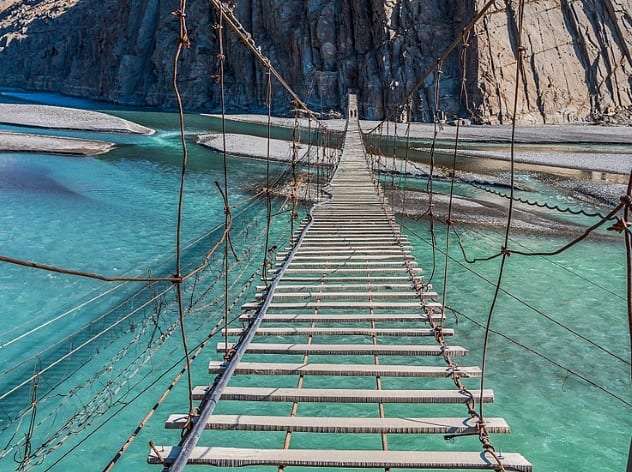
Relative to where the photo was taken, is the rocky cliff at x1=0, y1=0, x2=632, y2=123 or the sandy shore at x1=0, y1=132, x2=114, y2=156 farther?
the rocky cliff at x1=0, y1=0, x2=632, y2=123

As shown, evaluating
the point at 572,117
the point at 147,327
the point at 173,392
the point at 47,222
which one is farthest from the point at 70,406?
the point at 572,117

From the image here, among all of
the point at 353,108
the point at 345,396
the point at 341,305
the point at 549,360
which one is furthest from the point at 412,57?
the point at 345,396

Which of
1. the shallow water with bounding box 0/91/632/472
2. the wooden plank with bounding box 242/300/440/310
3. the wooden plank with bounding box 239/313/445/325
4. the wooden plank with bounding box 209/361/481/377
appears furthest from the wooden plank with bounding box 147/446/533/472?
the shallow water with bounding box 0/91/632/472

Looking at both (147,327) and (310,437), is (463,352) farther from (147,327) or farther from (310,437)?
(147,327)

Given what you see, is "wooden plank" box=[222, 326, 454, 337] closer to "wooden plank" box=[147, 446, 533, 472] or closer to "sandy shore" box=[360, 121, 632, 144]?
"wooden plank" box=[147, 446, 533, 472]

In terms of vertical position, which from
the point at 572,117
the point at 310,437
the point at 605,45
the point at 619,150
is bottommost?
the point at 310,437

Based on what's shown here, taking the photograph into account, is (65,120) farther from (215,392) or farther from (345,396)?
(345,396)
